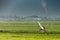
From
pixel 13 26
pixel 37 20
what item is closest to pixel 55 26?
pixel 37 20

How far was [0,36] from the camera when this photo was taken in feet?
4.43

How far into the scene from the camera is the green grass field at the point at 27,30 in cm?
133

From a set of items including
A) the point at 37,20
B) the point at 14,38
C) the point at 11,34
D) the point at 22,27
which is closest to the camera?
the point at 14,38

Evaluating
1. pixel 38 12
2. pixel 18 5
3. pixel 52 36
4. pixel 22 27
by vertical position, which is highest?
pixel 18 5

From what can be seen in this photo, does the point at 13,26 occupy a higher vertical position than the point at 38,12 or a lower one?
lower

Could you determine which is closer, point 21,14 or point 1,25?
point 1,25

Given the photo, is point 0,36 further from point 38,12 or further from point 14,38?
point 38,12

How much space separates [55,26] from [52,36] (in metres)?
0.31

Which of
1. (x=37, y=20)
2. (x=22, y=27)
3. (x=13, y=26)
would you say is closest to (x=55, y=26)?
(x=37, y=20)

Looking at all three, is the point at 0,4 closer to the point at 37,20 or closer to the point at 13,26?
the point at 13,26

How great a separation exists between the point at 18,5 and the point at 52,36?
0.72 m

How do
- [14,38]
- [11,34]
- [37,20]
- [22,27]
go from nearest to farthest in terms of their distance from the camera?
[14,38]
[11,34]
[22,27]
[37,20]

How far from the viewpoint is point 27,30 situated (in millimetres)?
1543

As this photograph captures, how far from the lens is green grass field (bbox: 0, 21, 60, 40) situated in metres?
1.33
